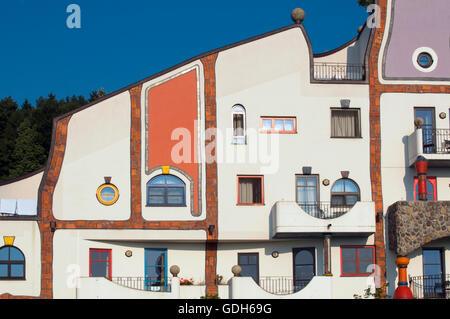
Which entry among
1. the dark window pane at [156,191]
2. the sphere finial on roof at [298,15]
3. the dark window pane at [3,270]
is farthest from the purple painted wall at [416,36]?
the dark window pane at [3,270]

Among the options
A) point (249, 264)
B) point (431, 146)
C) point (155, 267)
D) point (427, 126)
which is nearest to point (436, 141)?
point (431, 146)

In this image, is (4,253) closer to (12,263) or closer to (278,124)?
(12,263)

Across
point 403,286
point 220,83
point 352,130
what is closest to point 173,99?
point 220,83

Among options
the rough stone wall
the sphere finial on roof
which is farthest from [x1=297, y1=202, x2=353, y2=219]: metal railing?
the sphere finial on roof

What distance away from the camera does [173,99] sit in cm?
3597

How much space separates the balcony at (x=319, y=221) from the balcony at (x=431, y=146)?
2977 millimetres

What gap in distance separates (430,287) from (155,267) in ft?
34.9

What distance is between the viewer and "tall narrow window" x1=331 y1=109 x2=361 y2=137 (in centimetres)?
3666

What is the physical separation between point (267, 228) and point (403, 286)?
6.39 m

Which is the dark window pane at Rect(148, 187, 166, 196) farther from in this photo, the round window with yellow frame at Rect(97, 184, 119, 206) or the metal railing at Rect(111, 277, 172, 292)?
the metal railing at Rect(111, 277, 172, 292)

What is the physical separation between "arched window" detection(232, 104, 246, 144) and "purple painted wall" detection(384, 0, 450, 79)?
618 centimetres

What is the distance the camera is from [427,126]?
1454 inches

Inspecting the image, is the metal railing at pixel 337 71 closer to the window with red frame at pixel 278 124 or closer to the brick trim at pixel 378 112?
the brick trim at pixel 378 112
